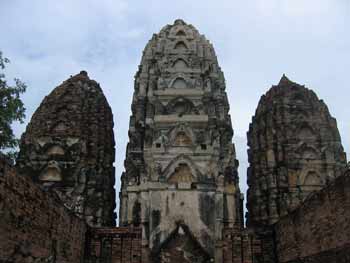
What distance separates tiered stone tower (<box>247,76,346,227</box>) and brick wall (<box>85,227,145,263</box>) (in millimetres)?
9779

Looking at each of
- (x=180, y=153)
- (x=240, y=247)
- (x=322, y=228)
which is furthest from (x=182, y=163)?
(x=322, y=228)

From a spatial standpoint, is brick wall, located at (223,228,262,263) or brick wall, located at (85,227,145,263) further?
brick wall, located at (223,228,262,263)

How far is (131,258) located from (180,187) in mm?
6099

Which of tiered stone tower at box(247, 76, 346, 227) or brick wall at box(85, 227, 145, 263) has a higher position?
tiered stone tower at box(247, 76, 346, 227)

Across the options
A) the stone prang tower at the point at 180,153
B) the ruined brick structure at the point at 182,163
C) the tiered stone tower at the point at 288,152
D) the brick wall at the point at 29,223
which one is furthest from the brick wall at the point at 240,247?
the brick wall at the point at 29,223

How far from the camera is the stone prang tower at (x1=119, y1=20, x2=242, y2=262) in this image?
71.8ft

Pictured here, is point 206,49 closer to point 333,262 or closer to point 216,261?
point 216,261

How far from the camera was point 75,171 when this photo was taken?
24391 millimetres

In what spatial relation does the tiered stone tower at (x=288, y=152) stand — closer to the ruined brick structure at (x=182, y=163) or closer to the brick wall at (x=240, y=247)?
the ruined brick structure at (x=182, y=163)

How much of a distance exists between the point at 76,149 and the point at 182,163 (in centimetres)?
641

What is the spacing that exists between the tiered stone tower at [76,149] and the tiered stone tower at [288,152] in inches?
371

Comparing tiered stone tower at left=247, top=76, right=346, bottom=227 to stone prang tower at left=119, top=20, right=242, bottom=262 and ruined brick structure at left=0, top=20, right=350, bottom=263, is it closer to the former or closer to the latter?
ruined brick structure at left=0, top=20, right=350, bottom=263

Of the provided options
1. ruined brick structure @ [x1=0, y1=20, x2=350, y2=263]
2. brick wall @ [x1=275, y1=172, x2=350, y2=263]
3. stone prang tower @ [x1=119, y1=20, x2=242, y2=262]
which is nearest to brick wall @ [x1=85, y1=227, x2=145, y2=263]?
ruined brick structure @ [x1=0, y1=20, x2=350, y2=263]

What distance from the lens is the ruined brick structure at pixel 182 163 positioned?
58.9 ft
